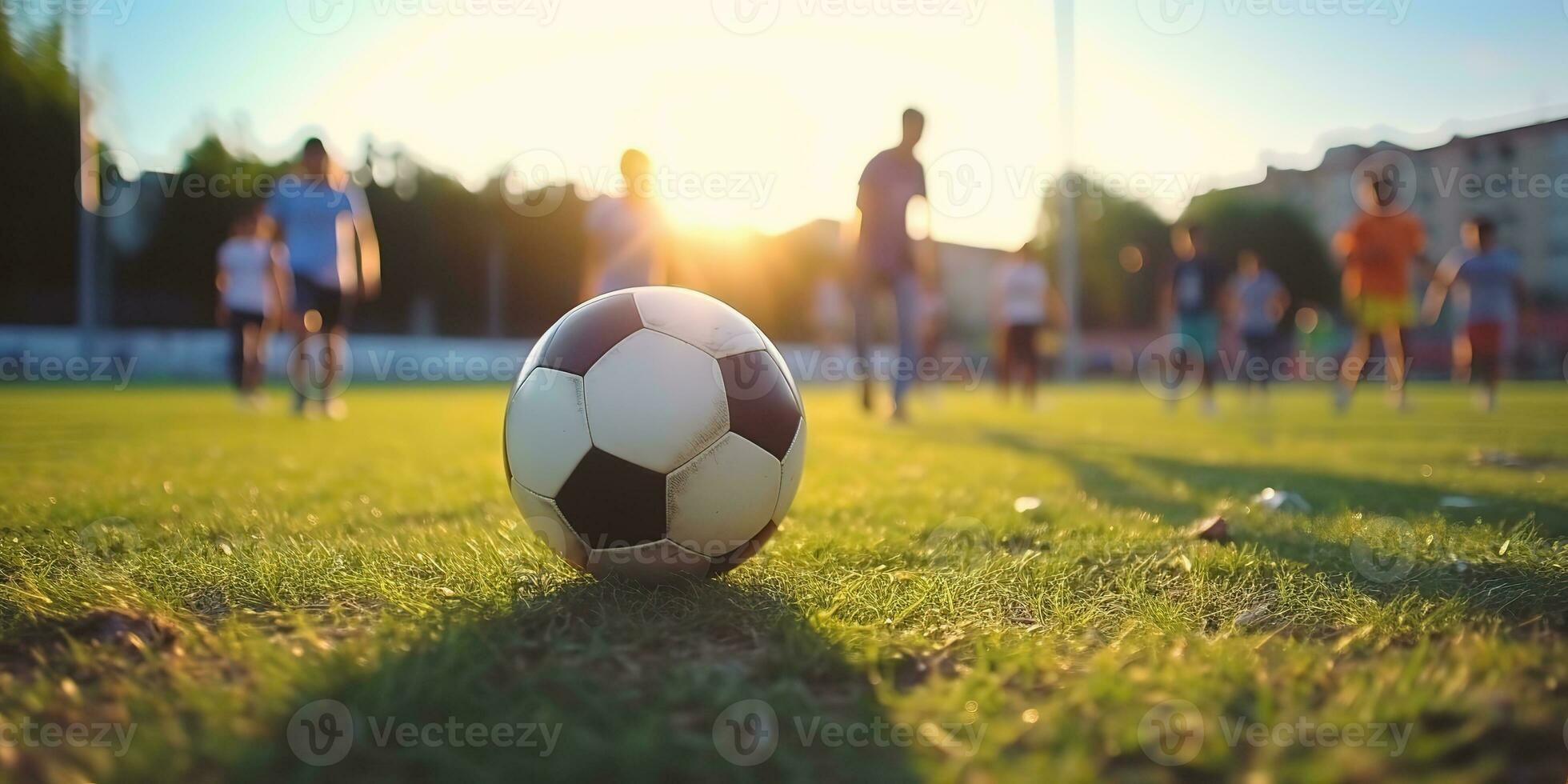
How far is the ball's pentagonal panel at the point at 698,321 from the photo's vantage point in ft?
7.06

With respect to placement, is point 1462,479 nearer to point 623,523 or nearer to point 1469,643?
point 1469,643

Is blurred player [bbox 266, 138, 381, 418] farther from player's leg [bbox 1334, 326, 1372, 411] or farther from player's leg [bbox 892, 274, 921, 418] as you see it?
player's leg [bbox 1334, 326, 1372, 411]

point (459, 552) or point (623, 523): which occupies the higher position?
point (623, 523)

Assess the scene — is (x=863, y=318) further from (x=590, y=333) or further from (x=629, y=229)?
(x=590, y=333)

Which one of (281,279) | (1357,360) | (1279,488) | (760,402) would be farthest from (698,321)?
(1357,360)

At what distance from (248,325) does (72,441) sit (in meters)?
3.94

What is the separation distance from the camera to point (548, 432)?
206 centimetres

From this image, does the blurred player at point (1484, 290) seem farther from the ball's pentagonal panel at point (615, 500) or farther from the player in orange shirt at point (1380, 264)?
the ball's pentagonal panel at point (615, 500)

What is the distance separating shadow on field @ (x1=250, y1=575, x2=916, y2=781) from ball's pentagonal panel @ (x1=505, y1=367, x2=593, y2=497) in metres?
0.31

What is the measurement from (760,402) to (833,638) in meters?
0.67

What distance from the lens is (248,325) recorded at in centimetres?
944

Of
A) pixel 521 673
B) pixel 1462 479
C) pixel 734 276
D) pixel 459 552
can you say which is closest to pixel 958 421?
pixel 1462 479

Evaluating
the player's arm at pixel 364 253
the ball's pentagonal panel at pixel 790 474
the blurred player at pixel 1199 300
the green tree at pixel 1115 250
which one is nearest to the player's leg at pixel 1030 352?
the blurred player at pixel 1199 300

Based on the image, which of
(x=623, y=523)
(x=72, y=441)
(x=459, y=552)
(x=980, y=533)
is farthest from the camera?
(x=72, y=441)
